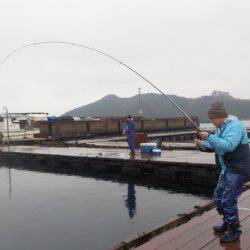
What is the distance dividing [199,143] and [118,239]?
5.04 meters

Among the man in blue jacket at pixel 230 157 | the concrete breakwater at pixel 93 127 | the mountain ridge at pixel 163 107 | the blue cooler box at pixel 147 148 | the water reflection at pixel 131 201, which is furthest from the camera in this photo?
the mountain ridge at pixel 163 107

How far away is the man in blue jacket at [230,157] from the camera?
224 inches

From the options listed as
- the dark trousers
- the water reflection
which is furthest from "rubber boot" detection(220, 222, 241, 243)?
the water reflection

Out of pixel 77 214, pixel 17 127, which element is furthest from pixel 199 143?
pixel 17 127

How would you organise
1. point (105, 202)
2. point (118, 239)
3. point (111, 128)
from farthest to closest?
point (111, 128) < point (105, 202) < point (118, 239)

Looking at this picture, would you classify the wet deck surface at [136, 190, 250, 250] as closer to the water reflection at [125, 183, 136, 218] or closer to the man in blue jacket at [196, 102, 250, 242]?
the man in blue jacket at [196, 102, 250, 242]

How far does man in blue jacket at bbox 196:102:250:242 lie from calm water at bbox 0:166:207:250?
15.0 ft

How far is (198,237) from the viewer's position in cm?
648

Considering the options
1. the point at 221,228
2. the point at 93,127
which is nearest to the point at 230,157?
the point at 221,228

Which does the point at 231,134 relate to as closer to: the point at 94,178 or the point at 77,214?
the point at 77,214

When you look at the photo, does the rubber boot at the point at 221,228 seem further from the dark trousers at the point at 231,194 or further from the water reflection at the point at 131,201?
the water reflection at the point at 131,201

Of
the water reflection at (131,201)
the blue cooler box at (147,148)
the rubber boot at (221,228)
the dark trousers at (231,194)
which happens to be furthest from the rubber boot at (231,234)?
the blue cooler box at (147,148)

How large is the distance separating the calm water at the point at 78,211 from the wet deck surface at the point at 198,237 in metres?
3.27

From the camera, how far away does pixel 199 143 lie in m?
6.16
